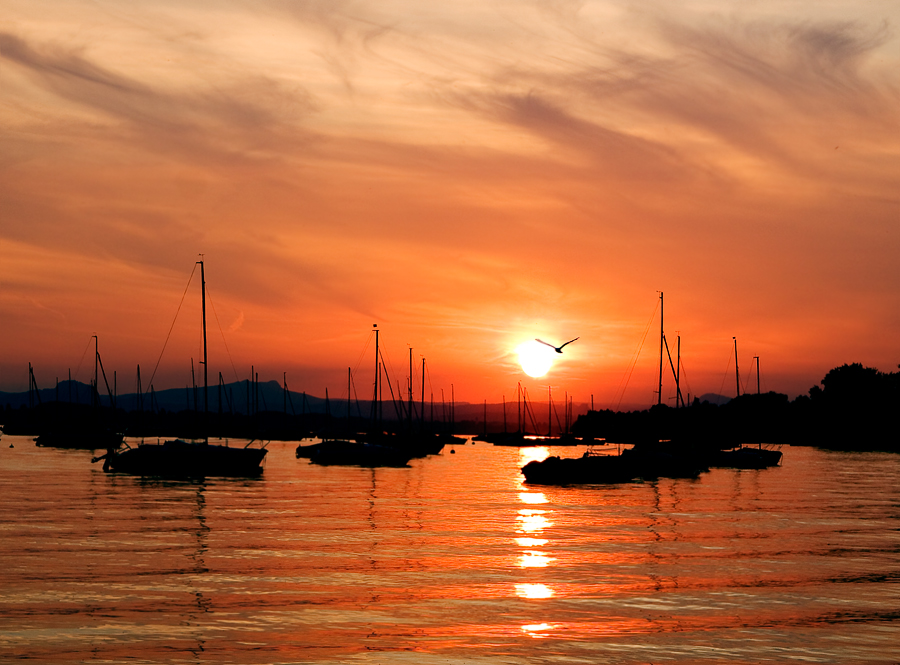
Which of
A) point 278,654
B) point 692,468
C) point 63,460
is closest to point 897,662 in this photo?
point 278,654

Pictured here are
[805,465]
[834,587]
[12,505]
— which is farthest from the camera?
[805,465]

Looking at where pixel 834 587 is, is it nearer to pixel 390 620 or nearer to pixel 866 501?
pixel 390 620

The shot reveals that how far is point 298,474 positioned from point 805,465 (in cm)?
7585

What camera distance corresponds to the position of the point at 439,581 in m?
31.7

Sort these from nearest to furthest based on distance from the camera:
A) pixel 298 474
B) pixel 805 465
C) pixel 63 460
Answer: pixel 298 474
pixel 63 460
pixel 805 465

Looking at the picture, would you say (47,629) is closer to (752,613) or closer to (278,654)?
(278,654)

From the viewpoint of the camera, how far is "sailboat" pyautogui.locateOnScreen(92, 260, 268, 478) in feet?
267

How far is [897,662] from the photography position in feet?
70.2

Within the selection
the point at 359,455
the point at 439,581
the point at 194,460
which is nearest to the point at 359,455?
the point at 359,455

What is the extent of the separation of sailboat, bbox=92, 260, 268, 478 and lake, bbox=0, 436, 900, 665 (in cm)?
1690

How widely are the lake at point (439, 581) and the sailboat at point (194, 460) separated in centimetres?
1690

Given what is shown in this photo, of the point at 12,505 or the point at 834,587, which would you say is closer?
the point at 834,587

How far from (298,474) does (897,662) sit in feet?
256

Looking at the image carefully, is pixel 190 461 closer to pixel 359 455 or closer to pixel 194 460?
pixel 194 460
